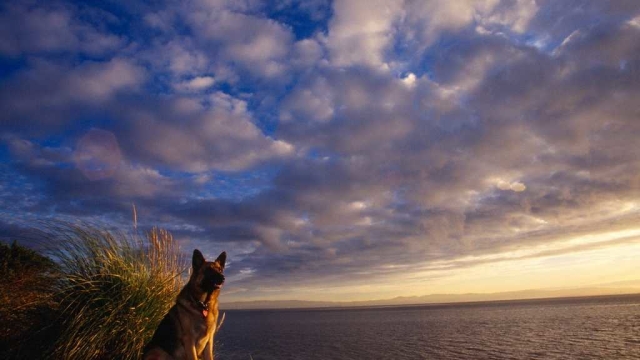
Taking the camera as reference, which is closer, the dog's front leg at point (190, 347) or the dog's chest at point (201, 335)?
the dog's front leg at point (190, 347)

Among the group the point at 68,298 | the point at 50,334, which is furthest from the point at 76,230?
the point at 50,334

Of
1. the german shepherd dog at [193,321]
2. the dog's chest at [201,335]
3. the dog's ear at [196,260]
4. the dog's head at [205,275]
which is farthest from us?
the dog's ear at [196,260]

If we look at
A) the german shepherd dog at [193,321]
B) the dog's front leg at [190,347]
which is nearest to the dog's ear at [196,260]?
the german shepherd dog at [193,321]

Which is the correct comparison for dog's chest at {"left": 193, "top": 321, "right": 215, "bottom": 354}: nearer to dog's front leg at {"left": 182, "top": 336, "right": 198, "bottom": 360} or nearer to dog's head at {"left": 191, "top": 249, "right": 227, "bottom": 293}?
dog's front leg at {"left": 182, "top": 336, "right": 198, "bottom": 360}

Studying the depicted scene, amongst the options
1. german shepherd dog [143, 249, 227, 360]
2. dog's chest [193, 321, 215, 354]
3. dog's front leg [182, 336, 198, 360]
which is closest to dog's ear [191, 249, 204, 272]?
german shepherd dog [143, 249, 227, 360]

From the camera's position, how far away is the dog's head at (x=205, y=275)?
21.1 feet

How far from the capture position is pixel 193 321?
608cm

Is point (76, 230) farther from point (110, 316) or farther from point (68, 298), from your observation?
point (110, 316)

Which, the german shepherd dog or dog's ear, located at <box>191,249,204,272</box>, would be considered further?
dog's ear, located at <box>191,249,204,272</box>

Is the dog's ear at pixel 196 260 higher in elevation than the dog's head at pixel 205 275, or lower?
higher

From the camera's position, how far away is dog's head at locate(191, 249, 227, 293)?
643cm

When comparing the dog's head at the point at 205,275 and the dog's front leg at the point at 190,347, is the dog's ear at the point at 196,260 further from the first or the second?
the dog's front leg at the point at 190,347

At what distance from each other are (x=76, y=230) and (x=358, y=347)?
59.9 metres

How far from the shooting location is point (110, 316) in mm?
6812
